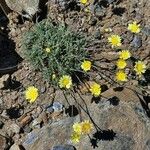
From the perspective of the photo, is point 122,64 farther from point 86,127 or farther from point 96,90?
point 86,127

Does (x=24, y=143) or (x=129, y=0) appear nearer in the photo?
(x=24, y=143)

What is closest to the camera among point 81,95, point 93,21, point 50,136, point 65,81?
point 50,136

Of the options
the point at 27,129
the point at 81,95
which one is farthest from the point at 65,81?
the point at 27,129

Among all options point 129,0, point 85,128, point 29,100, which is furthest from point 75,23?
point 85,128

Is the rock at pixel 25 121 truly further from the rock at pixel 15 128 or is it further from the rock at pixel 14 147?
the rock at pixel 14 147

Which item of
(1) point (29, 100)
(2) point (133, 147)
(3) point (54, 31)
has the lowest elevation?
(2) point (133, 147)

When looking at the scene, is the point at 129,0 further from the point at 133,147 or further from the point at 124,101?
the point at 133,147
